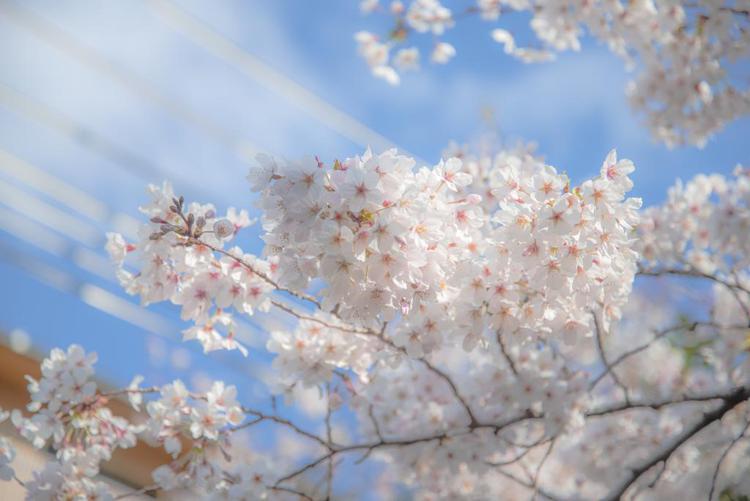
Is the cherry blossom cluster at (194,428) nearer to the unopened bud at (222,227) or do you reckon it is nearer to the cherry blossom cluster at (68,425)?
the cherry blossom cluster at (68,425)

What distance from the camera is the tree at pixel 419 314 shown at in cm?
141

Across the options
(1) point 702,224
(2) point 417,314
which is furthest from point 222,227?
(1) point 702,224

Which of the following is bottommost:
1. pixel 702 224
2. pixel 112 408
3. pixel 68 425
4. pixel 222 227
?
pixel 68 425

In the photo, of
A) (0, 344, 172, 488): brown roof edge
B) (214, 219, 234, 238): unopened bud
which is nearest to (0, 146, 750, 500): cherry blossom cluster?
(214, 219, 234, 238): unopened bud

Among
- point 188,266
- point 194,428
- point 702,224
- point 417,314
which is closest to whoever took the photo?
point 417,314

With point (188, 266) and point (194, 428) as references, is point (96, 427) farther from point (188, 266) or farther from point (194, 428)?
point (188, 266)

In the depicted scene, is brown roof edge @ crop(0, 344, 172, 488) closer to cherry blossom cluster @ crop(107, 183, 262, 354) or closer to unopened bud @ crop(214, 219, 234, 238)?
cherry blossom cluster @ crop(107, 183, 262, 354)

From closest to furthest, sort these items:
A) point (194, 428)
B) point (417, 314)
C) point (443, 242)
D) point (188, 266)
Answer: point (443, 242) < point (417, 314) < point (188, 266) < point (194, 428)

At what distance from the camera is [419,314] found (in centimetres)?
163

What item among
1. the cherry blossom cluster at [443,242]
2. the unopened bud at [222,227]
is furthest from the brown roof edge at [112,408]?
the cherry blossom cluster at [443,242]

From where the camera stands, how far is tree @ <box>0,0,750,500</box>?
55.3 inches

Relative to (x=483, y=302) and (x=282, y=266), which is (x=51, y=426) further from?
(x=483, y=302)

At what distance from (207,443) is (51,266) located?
413 cm

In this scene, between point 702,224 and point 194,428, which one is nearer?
point 194,428
